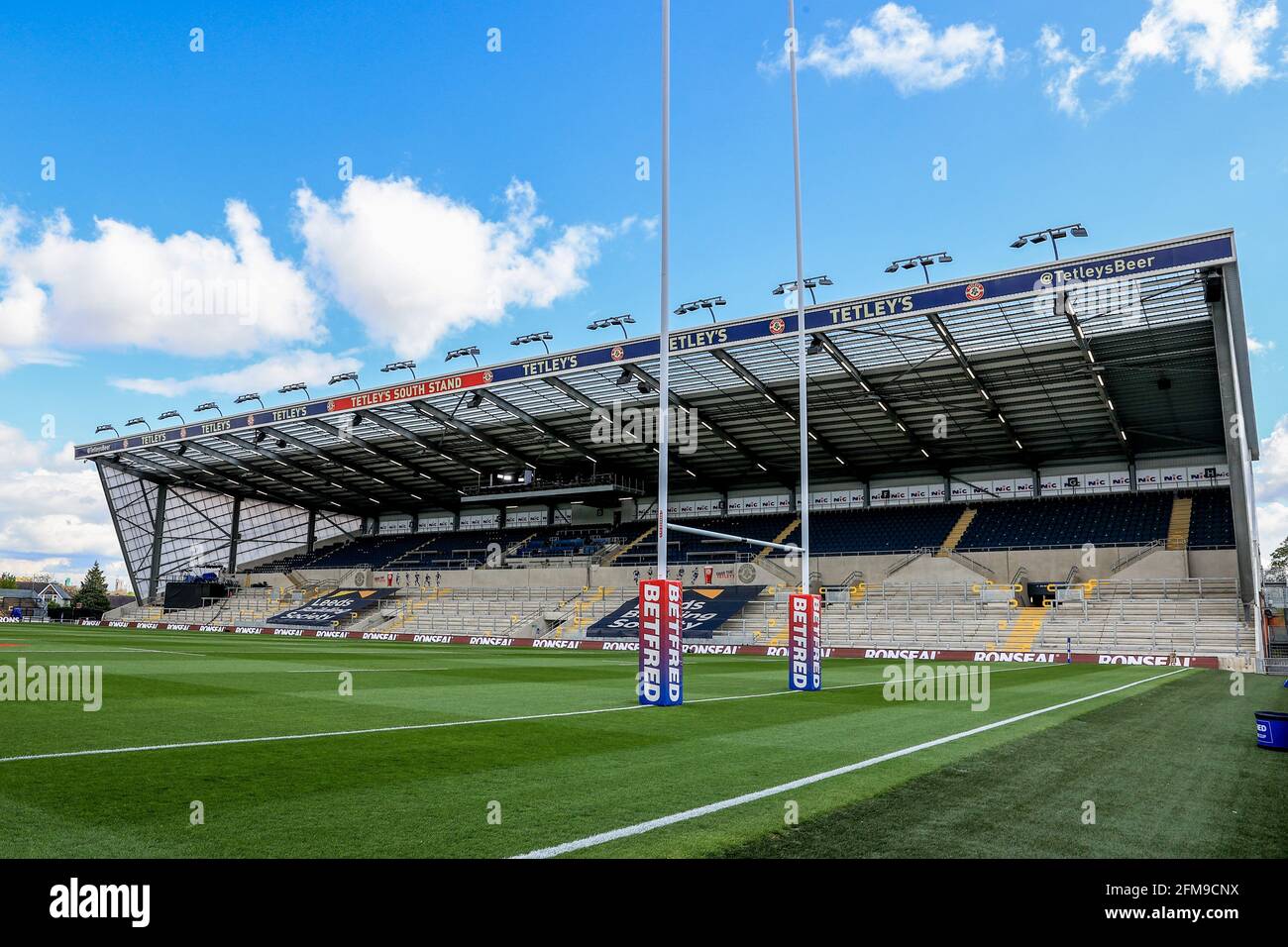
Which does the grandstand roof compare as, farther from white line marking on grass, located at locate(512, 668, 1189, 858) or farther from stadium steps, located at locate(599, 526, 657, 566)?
white line marking on grass, located at locate(512, 668, 1189, 858)

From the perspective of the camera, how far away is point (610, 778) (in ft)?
21.8

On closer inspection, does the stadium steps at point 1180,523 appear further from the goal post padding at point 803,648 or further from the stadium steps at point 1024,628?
the goal post padding at point 803,648

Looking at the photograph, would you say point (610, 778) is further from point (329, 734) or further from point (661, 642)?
point (661, 642)

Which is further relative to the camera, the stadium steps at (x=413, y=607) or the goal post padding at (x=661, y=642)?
the stadium steps at (x=413, y=607)

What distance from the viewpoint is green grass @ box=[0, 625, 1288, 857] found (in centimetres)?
475

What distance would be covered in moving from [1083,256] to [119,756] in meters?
28.7

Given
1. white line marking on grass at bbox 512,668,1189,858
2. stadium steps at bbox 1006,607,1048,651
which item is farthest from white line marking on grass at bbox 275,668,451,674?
stadium steps at bbox 1006,607,1048,651

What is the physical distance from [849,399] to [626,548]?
2054cm

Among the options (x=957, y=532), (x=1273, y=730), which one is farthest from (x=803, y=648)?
(x=957, y=532)

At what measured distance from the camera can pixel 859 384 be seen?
37531mm

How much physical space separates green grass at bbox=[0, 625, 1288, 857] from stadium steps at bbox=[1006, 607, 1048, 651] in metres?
21.4

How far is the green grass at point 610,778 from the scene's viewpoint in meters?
4.75

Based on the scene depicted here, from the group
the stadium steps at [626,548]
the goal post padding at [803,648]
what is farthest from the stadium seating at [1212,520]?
the goal post padding at [803,648]

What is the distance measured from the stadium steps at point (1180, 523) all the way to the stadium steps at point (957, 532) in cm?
974
